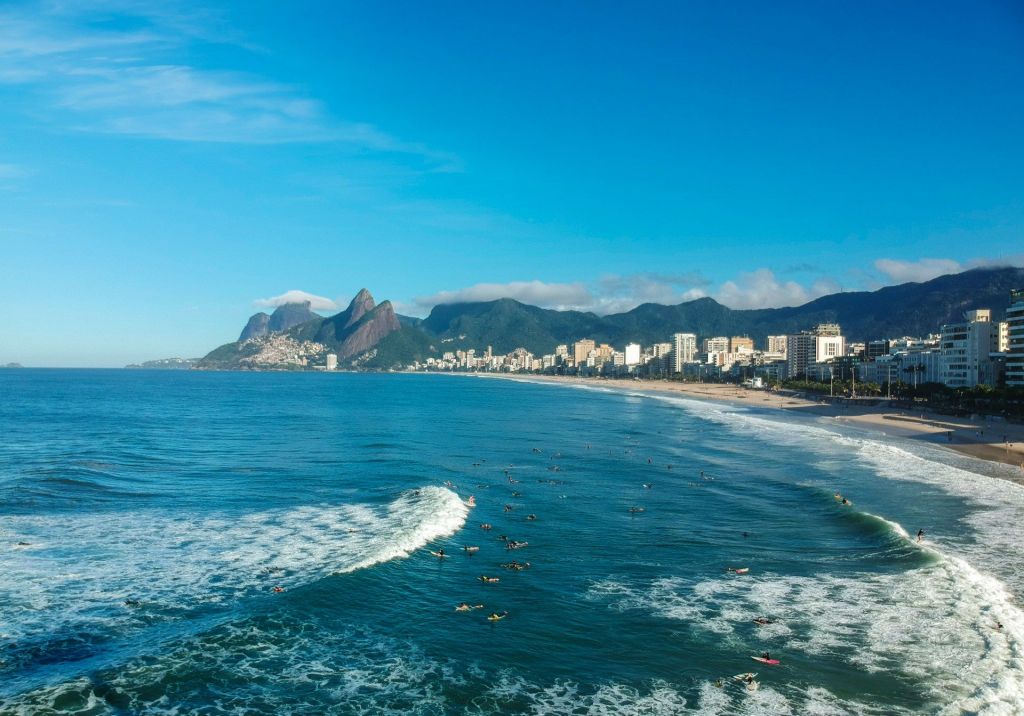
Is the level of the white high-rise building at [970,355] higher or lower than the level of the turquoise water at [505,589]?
higher

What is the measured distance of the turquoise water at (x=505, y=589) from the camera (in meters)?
14.5

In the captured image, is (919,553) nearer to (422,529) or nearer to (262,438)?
(422,529)

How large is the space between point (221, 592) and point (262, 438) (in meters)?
42.1

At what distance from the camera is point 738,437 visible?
206ft

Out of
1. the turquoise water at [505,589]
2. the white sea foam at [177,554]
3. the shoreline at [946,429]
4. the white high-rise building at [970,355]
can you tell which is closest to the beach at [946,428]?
the shoreline at [946,429]

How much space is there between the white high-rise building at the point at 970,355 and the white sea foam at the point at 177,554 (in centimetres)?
10659

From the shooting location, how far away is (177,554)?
2369cm

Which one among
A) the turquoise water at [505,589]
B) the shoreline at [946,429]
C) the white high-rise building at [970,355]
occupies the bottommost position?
the turquoise water at [505,589]

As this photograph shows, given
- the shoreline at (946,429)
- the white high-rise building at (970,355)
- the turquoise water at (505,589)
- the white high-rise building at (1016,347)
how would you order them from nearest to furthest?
the turquoise water at (505,589), the shoreline at (946,429), the white high-rise building at (1016,347), the white high-rise building at (970,355)

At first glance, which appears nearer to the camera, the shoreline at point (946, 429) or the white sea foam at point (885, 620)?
the white sea foam at point (885, 620)

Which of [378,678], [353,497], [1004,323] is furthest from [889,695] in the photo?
[1004,323]

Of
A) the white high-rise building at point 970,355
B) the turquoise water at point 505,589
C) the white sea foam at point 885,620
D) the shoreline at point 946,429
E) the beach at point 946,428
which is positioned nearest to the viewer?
the turquoise water at point 505,589

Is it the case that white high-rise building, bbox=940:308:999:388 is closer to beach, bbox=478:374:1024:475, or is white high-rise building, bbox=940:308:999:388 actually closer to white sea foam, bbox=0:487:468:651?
beach, bbox=478:374:1024:475

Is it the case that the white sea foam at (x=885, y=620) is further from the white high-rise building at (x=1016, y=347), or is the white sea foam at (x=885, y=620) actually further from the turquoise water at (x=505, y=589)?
the white high-rise building at (x=1016, y=347)
